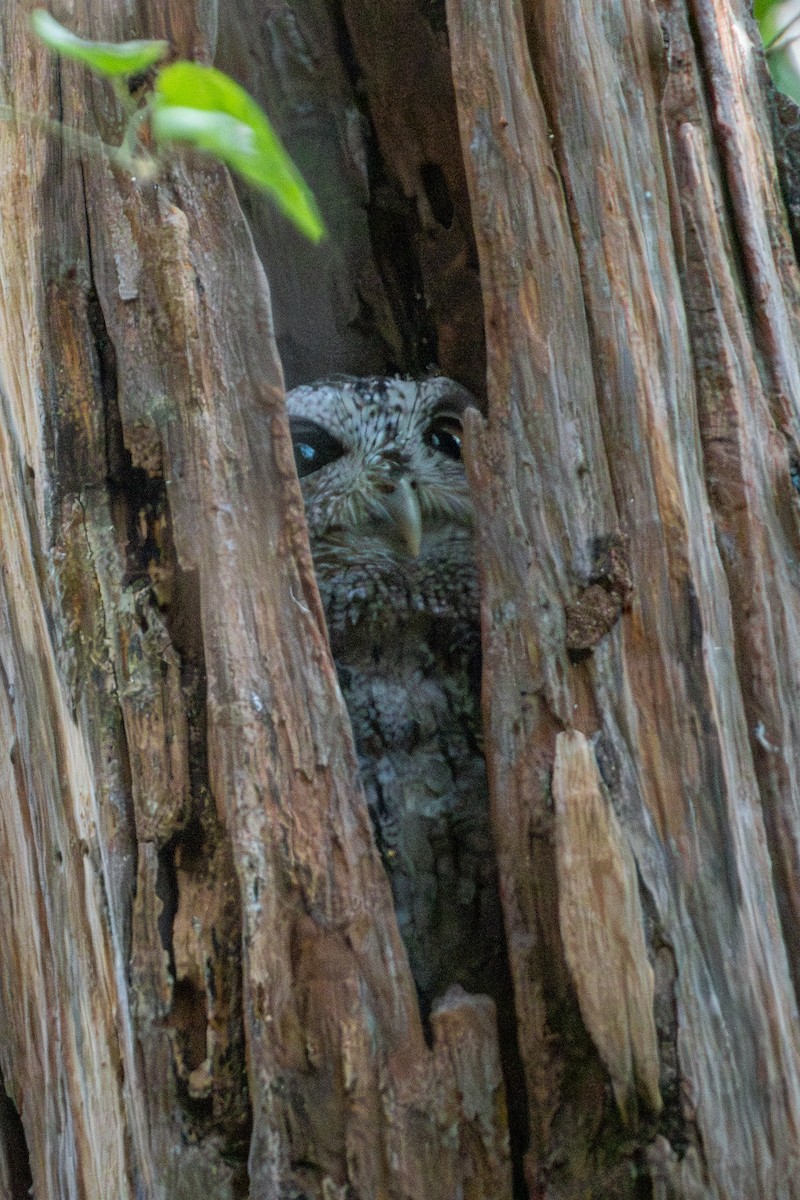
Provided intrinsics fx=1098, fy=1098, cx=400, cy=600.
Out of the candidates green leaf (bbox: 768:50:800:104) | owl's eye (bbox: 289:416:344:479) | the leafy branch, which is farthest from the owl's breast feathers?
the leafy branch

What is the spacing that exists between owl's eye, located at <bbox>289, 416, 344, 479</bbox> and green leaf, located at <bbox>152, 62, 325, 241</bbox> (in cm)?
155

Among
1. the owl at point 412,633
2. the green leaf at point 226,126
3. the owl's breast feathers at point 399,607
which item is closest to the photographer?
the green leaf at point 226,126

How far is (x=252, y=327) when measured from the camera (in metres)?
1.68

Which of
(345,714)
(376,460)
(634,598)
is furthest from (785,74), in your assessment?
(345,714)

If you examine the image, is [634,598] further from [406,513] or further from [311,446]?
[311,446]

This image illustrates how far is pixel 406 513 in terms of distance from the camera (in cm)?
233

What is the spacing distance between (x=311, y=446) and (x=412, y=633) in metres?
0.51

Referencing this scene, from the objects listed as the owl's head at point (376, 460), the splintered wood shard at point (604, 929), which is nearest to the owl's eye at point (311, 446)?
the owl's head at point (376, 460)

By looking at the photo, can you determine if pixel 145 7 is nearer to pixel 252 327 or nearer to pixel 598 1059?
pixel 252 327

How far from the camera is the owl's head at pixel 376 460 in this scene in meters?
2.40

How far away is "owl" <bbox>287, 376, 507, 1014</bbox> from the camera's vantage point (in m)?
2.06

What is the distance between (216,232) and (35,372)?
35cm

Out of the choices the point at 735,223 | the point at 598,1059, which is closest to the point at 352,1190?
the point at 598,1059

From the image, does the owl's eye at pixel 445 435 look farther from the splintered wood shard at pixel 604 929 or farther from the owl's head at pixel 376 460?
the splintered wood shard at pixel 604 929
